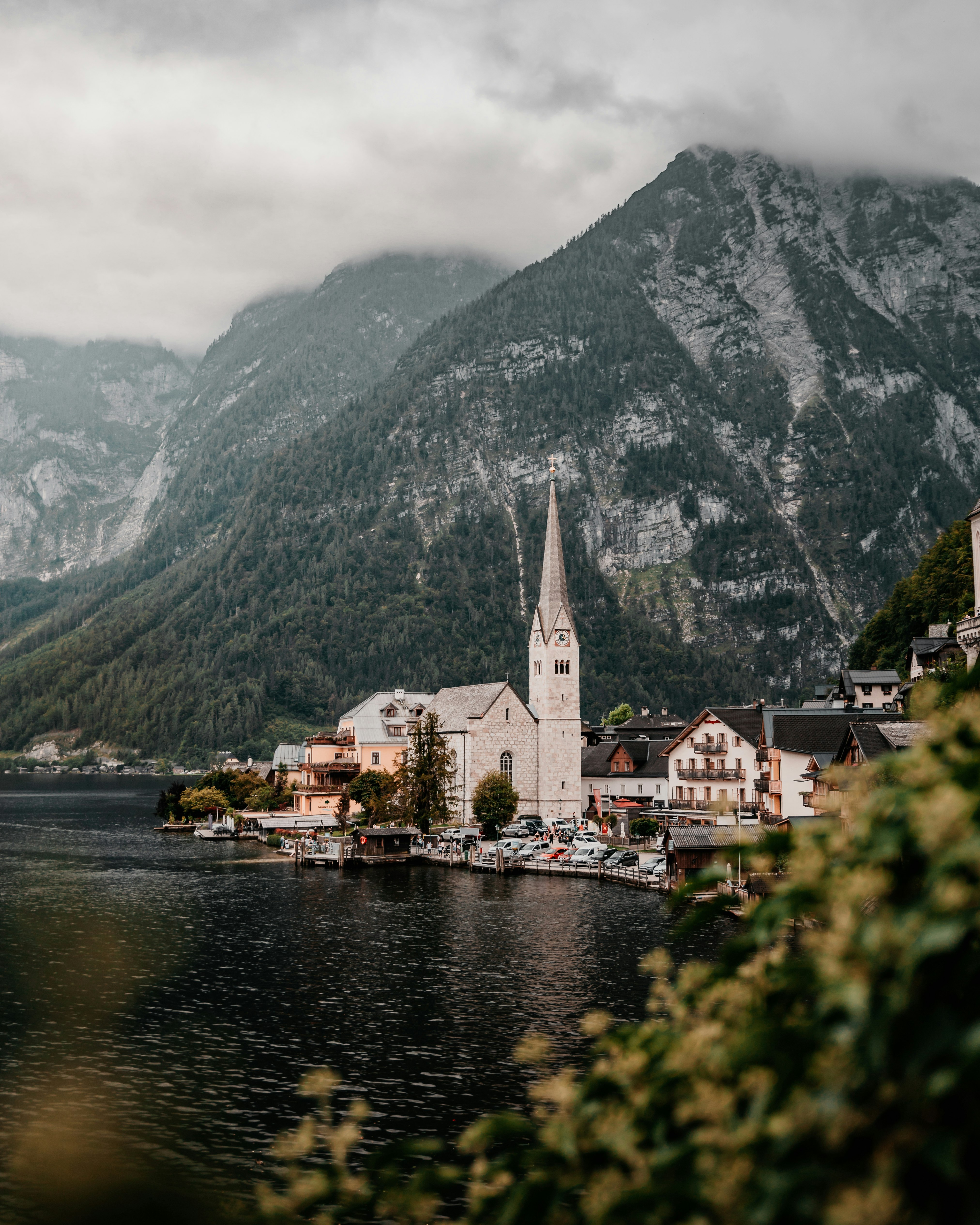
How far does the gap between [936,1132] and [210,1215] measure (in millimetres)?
23724

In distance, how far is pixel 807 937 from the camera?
557 cm

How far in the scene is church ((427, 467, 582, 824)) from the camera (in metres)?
118

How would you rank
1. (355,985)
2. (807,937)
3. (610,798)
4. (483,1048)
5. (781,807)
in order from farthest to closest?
(610,798) → (781,807) → (355,985) → (483,1048) → (807,937)

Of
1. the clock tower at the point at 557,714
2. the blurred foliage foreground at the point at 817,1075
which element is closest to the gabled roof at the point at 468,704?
the clock tower at the point at 557,714

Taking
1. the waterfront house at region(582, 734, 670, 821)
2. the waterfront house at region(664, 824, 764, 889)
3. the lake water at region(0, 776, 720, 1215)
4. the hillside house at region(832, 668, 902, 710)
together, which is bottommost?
the lake water at region(0, 776, 720, 1215)

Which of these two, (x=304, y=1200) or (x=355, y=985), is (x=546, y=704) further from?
(x=304, y=1200)

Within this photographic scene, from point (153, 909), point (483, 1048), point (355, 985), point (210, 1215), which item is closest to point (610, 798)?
point (153, 909)

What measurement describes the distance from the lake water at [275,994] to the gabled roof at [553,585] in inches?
1719

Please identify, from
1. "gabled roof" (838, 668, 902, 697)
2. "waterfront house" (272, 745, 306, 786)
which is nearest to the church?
"gabled roof" (838, 668, 902, 697)

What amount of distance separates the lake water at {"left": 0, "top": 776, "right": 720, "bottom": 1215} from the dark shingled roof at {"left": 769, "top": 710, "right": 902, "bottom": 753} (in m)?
20.7

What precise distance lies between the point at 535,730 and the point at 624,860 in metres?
34.5

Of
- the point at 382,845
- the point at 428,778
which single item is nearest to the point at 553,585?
the point at 428,778

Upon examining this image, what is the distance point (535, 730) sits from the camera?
122000 millimetres

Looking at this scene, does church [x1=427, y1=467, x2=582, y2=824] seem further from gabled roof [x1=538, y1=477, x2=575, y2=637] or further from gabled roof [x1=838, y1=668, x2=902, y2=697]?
gabled roof [x1=838, y1=668, x2=902, y2=697]
